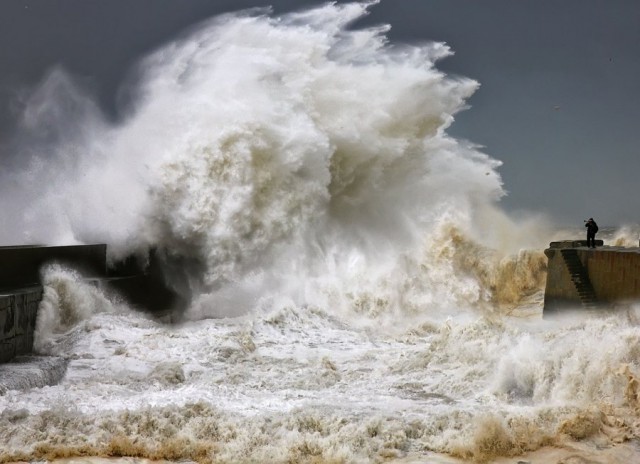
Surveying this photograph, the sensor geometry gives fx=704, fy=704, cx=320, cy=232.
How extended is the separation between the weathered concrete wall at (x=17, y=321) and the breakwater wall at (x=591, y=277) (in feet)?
27.5

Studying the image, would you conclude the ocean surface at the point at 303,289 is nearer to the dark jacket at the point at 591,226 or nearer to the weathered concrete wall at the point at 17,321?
the weathered concrete wall at the point at 17,321

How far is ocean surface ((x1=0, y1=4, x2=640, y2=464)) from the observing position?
623 centimetres

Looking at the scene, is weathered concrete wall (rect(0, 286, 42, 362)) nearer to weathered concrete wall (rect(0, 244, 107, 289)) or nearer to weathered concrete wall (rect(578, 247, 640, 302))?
weathered concrete wall (rect(0, 244, 107, 289))

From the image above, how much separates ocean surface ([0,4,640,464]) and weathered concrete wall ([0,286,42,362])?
26 cm

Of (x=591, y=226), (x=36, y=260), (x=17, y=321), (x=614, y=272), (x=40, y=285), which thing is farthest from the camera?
(x=591, y=226)

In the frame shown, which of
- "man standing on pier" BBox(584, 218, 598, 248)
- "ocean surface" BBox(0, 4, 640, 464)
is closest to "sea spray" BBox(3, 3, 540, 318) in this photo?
"ocean surface" BBox(0, 4, 640, 464)

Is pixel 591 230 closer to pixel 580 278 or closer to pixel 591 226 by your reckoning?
pixel 591 226

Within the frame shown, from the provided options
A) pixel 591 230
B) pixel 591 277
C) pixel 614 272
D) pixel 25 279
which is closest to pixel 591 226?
pixel 591 230

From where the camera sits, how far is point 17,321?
8.61 m

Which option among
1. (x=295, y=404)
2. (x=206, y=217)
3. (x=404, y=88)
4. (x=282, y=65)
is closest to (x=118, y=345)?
(x=295, y=404)

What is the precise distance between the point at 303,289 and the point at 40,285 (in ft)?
16.3

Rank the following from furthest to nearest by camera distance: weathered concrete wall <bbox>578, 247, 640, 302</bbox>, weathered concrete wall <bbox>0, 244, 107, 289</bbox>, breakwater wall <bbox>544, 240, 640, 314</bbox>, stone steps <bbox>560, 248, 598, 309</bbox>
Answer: stone steps <bbox>560, 248, 598, 309</bbox> → breakwater wall <bbox>544, 240, 640, 314</bbox> → weathered concrete wall <bbox>578, 247, 640, 302</bbox> → weathered concrete wall <bbox>0, 244, 107, 289</bbox>

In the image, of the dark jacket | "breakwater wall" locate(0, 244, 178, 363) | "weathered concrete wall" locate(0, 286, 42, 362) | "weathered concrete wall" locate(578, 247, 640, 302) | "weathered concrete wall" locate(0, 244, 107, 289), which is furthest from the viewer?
the dark jacket

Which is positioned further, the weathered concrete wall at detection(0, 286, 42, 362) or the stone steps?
the stone steps
